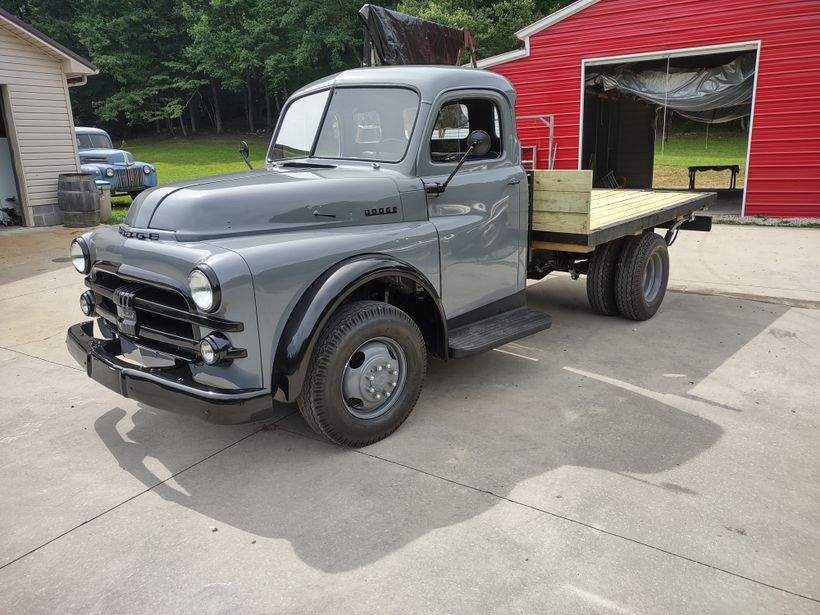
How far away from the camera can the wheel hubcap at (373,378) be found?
11.6 ft

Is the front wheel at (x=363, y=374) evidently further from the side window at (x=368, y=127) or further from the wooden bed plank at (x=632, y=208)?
the wooden bed plank at (x=632, y=208)

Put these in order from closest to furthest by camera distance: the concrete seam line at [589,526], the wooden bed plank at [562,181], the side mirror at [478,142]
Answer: the concrete seam line at [589,526] < the side mirror at [478,142] < the wooden bed plank at [562,181]

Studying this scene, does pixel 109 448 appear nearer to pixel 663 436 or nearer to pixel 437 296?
pixel 437 296

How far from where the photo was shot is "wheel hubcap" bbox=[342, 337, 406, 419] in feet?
11.6

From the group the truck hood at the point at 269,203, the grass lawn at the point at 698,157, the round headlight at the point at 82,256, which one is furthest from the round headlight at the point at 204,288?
the grass lawn at the point at 698,157

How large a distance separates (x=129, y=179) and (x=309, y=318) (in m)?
15.1

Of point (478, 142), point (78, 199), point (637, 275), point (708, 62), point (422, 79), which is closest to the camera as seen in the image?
point (478, 142)

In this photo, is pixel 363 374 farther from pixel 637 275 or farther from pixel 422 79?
pixel 637 275

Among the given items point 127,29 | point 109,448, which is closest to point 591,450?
point 109,448

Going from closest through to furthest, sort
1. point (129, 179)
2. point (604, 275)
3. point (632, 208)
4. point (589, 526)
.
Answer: point (589, 526) → point (604, 275) → point (632, 208) → point (129, 179)

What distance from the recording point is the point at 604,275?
19.7 feet

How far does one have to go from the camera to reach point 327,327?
3.37 metres

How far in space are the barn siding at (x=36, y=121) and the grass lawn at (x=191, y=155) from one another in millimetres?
3345

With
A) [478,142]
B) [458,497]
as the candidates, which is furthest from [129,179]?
[458,497]
